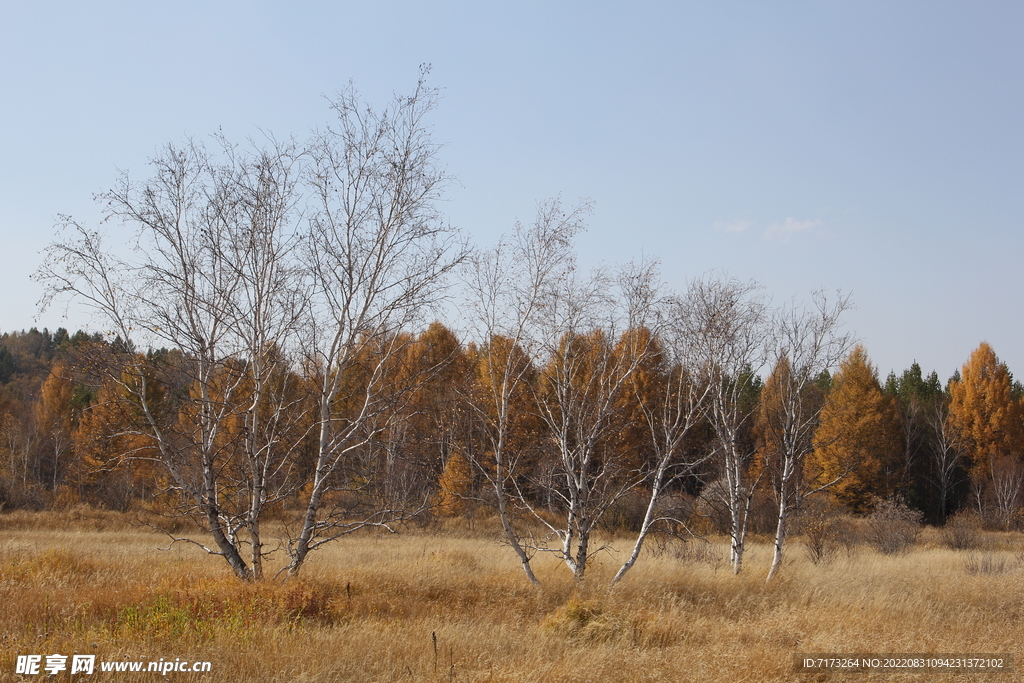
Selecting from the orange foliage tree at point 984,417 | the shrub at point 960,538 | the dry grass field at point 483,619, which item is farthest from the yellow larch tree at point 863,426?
the dry grass field at point 483,619

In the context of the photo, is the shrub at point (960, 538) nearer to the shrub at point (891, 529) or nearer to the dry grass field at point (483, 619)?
the shrub at point (891, 529)

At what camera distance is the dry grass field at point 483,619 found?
6.29m

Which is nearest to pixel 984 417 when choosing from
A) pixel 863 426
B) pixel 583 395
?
pixel 863 426

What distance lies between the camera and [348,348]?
980 cm

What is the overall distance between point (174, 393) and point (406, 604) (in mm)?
4528

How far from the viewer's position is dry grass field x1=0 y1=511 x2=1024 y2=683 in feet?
20.6

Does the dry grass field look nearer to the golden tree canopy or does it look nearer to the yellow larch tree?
the yellow larch tree

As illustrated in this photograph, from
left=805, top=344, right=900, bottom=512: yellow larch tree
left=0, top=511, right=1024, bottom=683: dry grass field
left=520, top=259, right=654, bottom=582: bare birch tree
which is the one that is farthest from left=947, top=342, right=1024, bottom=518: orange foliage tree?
left=520, top=259, right=654, bottom=582: bare birch tree

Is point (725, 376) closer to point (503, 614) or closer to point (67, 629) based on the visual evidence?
point (503, 614)

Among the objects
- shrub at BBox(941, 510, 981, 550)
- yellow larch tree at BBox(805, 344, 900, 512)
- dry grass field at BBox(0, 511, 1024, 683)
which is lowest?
shrub at BBox(941, 510, 981, 550)

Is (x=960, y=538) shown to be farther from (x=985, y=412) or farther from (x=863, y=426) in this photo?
(x=985, y=412)

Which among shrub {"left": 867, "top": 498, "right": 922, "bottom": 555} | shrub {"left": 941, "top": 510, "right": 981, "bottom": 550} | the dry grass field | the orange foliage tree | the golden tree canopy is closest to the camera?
the dry grass field

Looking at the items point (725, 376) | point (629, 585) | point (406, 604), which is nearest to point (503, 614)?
point (406, 604)

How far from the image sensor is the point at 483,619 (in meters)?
8.80
